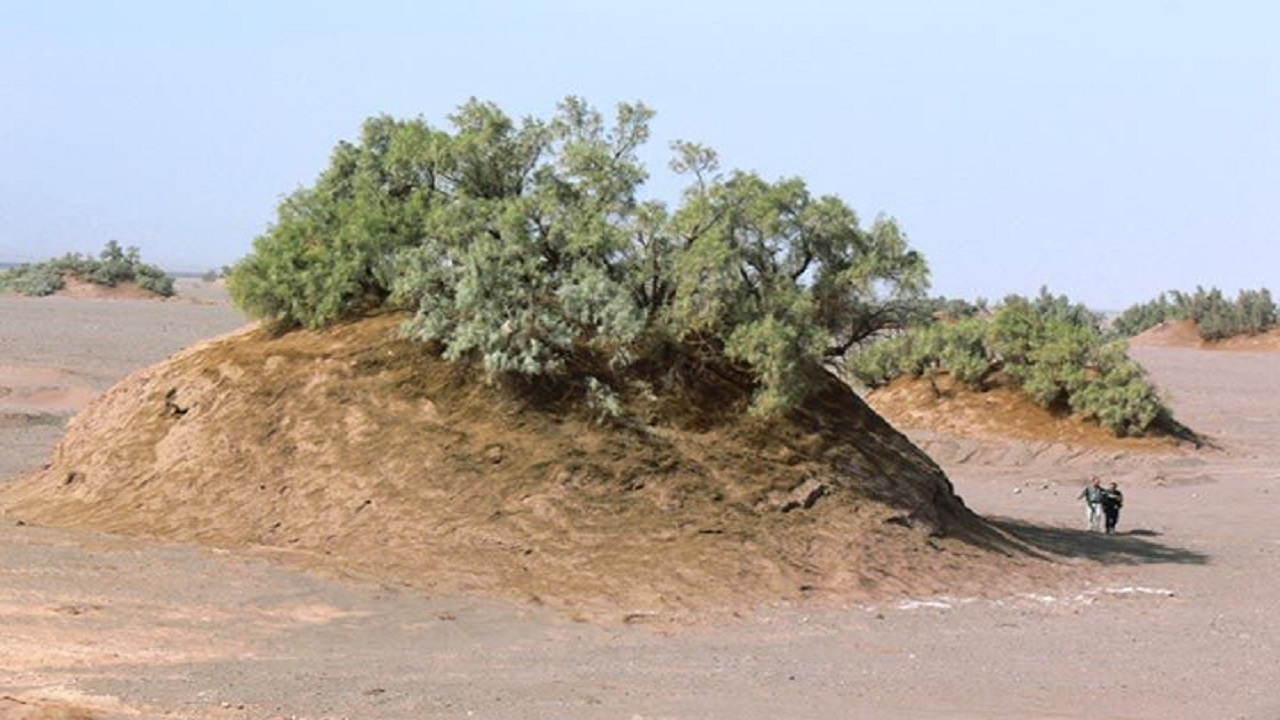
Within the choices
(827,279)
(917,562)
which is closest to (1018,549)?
(917,562)

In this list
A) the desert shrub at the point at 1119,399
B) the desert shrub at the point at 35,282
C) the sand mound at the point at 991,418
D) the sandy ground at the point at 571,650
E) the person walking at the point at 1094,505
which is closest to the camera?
the sandy ground at the point at 571,650

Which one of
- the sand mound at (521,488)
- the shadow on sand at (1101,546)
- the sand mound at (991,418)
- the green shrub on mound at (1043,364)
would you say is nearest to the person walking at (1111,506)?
the shadow on sand at (1101,546)

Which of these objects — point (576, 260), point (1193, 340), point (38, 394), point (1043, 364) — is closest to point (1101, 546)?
point (576, 260)

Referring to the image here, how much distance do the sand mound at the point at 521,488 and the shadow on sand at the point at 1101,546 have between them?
1.88 metres

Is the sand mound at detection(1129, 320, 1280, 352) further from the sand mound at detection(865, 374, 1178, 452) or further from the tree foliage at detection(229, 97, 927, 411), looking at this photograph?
the tree foliage at detection(229, 97, 927, 411)

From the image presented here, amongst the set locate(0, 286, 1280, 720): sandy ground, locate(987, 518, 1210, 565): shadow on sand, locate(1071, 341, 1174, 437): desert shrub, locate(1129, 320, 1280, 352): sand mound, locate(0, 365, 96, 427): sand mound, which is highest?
locate(1129, 320, 1280, 352): sand mound

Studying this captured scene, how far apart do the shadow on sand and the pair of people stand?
0.85 feet

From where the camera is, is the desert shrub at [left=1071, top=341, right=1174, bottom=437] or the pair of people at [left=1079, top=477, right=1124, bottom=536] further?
the desert shrub at [left=1071, top=341, right=1174, bottom=437]

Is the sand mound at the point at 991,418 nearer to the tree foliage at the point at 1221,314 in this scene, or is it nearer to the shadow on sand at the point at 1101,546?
the shadow on sand at the point at 1101,546

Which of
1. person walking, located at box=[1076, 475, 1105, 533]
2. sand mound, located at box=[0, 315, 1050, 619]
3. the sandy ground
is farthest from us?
person walking, located at box=[1076, 475, 1105, 533]

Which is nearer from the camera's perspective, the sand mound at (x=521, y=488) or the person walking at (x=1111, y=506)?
the sand mound at (x=521, y=488)

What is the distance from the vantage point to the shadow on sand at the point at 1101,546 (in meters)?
21.8

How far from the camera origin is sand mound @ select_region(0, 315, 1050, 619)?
17.2m

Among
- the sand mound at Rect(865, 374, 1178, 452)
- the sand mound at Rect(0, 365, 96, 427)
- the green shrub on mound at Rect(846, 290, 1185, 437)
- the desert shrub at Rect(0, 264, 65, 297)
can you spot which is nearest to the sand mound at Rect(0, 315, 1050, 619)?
the sand mound at Rect(0, 365, 96, 427)
